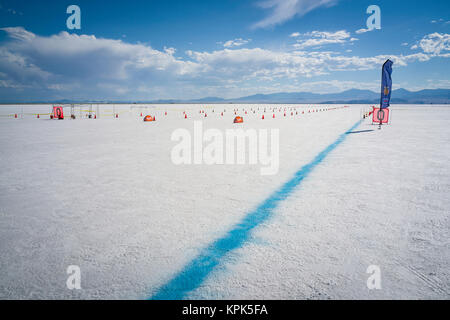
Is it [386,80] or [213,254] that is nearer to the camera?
[213,254]

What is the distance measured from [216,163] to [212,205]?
274 centimetres

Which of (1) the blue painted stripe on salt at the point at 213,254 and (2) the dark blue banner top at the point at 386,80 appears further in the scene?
(2) the dark blue banner top at the point at 386,80

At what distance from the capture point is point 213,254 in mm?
2596

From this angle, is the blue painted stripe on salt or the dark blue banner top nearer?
the blue painted stripe on salt

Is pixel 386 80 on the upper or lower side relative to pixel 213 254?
upper

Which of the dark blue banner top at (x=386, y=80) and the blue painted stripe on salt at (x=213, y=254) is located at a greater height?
the dark blue banner top at (x=386, y=80)

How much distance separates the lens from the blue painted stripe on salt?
6.86ft

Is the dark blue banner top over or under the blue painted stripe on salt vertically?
over

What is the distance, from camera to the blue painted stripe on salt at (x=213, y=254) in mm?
2092

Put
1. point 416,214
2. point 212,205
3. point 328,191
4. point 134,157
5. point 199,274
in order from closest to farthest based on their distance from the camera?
point 199,274 < point 416,214 < point 212,205 < point 328,191 < point 134,157

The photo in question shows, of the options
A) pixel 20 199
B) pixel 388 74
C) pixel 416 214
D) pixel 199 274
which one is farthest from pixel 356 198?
pixel 388 74
